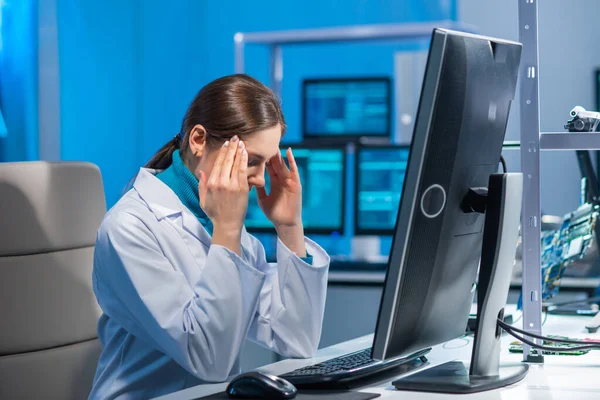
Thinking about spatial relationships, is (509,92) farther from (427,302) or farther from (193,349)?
(193,349)

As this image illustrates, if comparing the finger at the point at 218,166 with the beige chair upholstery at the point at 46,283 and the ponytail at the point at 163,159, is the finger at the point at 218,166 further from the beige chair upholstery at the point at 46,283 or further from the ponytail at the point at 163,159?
the beige chair upholstery at the point at 46,283

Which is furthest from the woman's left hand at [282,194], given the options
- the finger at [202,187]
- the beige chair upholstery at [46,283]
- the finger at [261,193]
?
the beige chair upholstery at [46,283]

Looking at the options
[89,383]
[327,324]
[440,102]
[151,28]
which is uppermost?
[151,28]

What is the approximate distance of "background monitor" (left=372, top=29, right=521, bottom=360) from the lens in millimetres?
1051

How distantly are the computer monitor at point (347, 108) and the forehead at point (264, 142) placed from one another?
7.66 feet

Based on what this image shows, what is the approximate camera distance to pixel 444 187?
110cm

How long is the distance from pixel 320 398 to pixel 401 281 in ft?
0.68

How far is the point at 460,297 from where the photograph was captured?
4.08ft

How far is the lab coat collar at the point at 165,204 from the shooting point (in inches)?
57.9

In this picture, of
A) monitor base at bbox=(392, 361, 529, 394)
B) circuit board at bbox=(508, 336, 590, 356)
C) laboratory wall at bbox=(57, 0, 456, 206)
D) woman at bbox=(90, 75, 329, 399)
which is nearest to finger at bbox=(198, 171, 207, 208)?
woman at bbox=(90, 75, 329, 399)

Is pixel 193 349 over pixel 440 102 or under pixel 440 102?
under

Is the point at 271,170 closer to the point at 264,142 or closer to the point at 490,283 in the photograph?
the point at 264,142

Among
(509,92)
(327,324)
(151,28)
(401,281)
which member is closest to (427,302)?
(401,281)

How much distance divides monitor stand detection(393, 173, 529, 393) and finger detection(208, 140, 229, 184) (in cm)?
44
